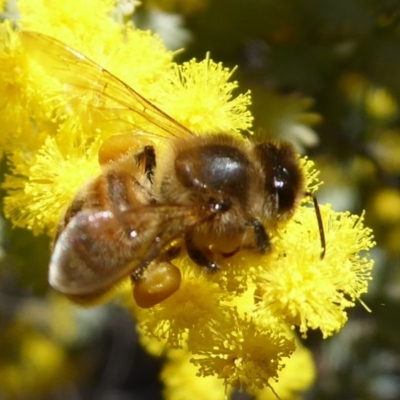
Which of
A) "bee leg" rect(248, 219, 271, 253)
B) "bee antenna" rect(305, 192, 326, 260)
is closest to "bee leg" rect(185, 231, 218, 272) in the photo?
"bee leg" rect(248, 219, 271, 253)

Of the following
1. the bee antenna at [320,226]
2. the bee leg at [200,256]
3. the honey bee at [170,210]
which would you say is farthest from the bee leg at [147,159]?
the bee antenna at [320,226]

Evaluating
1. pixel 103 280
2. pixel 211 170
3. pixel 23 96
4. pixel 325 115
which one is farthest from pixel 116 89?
pixel 325 115

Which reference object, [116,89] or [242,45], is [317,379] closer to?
[242,45]

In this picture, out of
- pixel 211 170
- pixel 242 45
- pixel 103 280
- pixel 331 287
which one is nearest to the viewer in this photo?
pixel 103 280

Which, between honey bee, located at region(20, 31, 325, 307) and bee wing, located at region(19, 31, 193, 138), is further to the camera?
bee wing, located at region(19, 31, 193, 138)

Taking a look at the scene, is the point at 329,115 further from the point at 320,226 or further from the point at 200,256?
the point at 200,256

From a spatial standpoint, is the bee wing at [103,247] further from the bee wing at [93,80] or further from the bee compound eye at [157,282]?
the bee wing at [93,80]

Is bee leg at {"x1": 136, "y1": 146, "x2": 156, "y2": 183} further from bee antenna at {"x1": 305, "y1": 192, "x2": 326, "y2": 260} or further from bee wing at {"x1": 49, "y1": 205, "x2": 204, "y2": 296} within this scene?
bee antenna at {"x1": 305, "y1": 192, "x2": 326, "y2": 260}
